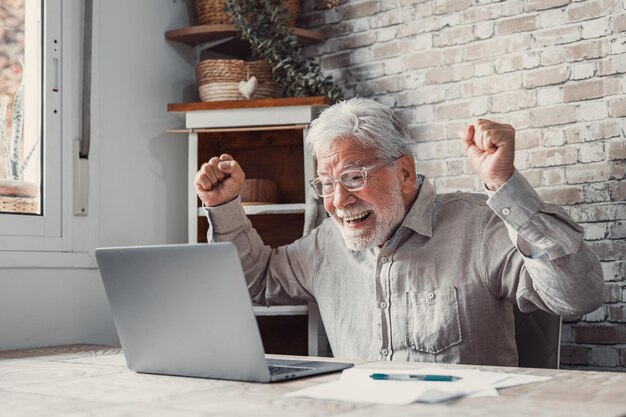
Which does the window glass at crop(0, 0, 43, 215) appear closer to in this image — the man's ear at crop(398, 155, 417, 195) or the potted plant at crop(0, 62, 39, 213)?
Answer: the potted plant at crop(0, 62, 39, 213)

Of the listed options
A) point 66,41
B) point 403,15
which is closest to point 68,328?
point 66,41

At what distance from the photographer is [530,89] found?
2.76 m

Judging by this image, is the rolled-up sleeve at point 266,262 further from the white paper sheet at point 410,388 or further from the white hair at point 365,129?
the white paper sheet at point 410,388

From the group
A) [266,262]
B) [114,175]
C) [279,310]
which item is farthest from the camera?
[114,175]

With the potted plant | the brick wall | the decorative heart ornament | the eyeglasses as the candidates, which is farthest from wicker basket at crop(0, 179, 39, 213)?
the brick wall

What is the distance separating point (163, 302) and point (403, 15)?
76.5 inches

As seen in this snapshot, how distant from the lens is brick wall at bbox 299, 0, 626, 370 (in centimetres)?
258

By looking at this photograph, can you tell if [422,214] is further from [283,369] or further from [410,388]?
[410,388]

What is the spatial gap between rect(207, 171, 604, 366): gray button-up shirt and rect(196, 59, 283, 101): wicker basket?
715 millimetres

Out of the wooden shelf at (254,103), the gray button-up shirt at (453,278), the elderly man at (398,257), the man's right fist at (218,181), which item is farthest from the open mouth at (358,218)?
the wooden shelf at (254,103)

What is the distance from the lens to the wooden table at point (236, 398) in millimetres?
1102

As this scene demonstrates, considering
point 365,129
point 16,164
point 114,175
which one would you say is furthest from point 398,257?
point 16,164

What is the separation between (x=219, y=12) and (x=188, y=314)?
6.56 ft

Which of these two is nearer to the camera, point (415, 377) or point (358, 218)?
point (415, 377)
